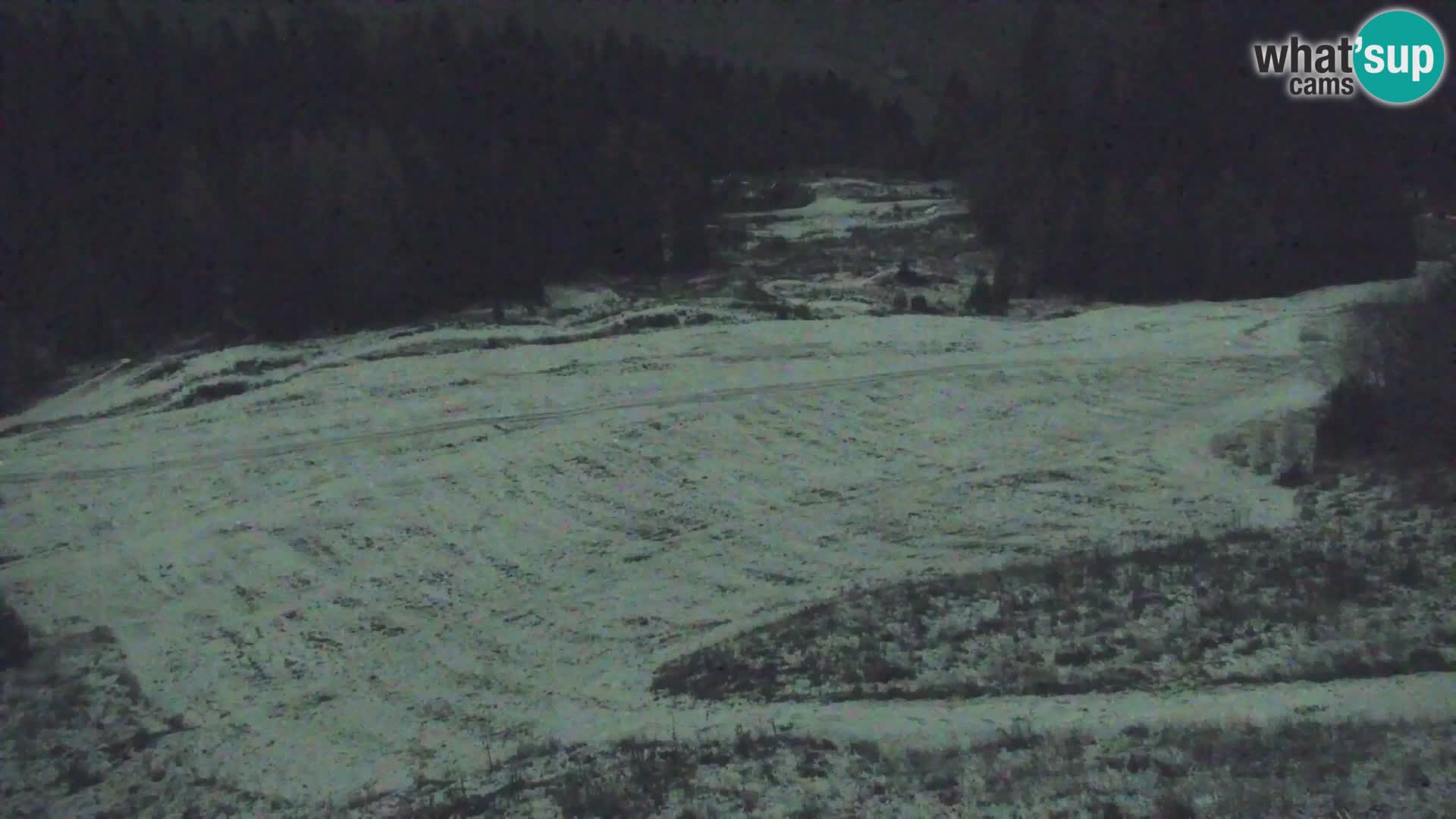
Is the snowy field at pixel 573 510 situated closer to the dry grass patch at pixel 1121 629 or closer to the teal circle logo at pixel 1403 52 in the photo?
the dry grass patch at pixel 1121 629

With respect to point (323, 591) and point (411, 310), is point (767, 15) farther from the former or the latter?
point (323, 591)

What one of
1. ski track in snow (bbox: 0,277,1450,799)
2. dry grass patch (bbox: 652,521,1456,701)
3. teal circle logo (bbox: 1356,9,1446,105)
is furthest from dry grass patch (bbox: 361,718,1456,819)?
teal circle logo (bbox: 1356,9,1446,105)

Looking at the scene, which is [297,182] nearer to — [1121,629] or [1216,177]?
[1121,629]

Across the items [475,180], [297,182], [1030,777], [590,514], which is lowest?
[590,514]

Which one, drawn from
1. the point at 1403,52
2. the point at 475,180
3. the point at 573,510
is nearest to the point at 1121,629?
the point at 573,510

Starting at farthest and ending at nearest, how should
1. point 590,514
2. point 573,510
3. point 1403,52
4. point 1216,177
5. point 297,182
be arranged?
1. point 1216,177
2. point 297,182
3. point 1403,52
4. point 573,510
5. point 590,514

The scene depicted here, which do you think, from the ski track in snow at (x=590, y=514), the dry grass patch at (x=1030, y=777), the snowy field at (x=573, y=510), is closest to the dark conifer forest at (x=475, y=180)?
the snowy field at (x=573, y=510)

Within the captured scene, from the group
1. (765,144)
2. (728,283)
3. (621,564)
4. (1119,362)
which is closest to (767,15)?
(765,144)
